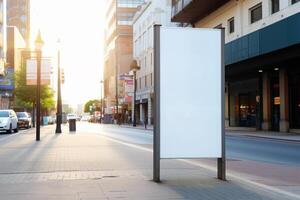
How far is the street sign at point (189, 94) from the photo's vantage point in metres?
10.2

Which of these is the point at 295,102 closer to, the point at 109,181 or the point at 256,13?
the point at 256,13

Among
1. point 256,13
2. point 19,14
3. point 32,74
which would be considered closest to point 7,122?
point 32,74

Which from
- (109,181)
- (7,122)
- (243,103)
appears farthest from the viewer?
(243,103)

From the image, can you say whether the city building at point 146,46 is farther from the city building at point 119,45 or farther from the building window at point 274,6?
the building window at point 274,6

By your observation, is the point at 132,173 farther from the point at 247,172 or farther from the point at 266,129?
the point at 266,129

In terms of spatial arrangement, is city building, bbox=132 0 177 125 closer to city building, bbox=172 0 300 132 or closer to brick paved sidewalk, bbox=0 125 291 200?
city building, bbox=172 0 300 132

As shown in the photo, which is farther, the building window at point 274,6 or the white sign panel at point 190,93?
the building window at point 274,6

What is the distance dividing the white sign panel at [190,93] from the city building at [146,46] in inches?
2405

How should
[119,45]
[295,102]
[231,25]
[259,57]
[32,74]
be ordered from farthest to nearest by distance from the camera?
[119,45] < [231,25] < [295,102] < [259,57] < [32,74]

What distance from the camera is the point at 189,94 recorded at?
10391 mm

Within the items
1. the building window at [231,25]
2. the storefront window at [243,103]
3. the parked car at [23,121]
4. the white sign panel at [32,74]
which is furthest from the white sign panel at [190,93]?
the parked car at [23,121]

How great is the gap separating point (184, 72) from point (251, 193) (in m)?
2.67

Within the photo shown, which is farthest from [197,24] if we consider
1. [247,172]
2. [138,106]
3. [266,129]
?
[247,172]

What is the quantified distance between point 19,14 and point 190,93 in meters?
127
